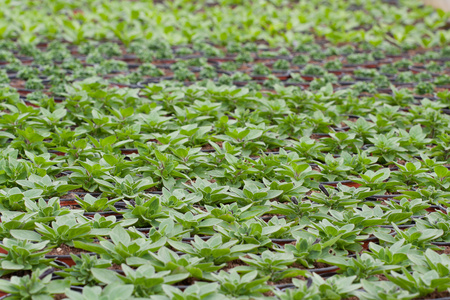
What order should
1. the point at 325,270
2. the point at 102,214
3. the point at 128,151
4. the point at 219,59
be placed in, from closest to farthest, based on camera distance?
the point at 325,270, the point at 102,214, the point at 128,151, the point at 219,59

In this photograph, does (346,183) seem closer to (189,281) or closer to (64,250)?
(189,281)

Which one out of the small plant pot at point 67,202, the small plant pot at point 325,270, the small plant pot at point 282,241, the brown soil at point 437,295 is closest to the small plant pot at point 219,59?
the small plant pot at point 67,202

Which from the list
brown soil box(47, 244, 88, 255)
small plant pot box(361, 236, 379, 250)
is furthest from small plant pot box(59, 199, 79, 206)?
small plant pot box(361, 236, 379, 250)

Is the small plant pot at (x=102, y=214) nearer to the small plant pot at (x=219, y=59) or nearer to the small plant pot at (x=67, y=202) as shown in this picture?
the small plant pot at (x=67, y=202)

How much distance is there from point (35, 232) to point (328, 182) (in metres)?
1.53

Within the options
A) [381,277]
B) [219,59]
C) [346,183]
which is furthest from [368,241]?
[219,59]

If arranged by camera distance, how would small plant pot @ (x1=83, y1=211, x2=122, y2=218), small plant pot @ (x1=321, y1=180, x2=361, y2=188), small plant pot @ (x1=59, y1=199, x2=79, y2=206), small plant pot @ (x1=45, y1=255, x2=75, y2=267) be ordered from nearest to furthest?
1. small plant pot @ (x1=45, y1=255, x2=75, y2=267)
2. small plant pot @ (x1=83, y1=211, x2=122, y2=218)
3. small plant pot @ (x1=59, y1=199, x2=79, y2=206)
4. small plant pot @ (x1=321, y1=180, x2=361, y2=188)

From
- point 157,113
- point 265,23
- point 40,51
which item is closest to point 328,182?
point 157,113

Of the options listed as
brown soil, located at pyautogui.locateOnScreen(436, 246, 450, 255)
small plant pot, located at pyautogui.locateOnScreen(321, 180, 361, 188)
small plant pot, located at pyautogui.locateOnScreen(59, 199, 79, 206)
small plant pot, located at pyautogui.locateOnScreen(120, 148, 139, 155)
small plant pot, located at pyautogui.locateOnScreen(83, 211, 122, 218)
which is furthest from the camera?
small plant pot, located at pyautogui.locateOnScreen(120, 148, 139, 155)

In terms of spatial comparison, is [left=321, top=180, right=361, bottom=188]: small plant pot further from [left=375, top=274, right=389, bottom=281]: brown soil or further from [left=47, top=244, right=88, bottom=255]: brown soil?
[left=47, top=244, right=88, bottom=255]: brown soil

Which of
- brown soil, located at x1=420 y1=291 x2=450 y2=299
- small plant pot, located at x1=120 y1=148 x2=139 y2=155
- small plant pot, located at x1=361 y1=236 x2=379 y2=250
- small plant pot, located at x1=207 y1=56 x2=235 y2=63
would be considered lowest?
brown soil, located at x1=420 y1=291 x2=450 y2=299

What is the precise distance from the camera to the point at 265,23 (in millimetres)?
6203

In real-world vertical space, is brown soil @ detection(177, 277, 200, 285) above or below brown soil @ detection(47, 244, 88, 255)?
below

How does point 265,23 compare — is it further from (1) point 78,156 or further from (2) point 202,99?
(1) point 78,156
